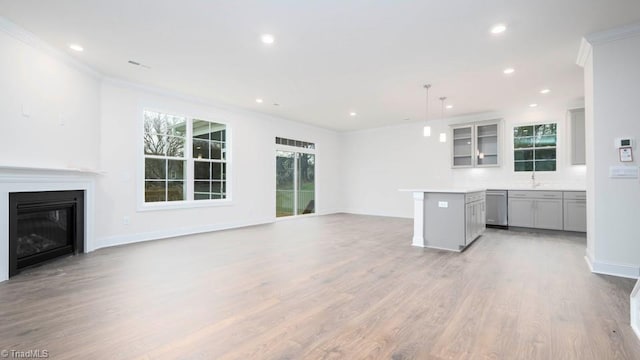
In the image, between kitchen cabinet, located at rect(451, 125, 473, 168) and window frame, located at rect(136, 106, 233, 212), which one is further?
kitchen cabinet, located at rect(451, 125, 473, 168)

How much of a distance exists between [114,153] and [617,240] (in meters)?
7.15

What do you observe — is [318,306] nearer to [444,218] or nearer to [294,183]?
[444,218]

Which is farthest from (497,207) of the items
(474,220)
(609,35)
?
(609,35)

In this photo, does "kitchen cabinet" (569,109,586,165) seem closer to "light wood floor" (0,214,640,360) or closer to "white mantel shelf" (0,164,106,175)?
"light wood floor" (0,214,640,360)

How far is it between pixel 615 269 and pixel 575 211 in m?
2.92

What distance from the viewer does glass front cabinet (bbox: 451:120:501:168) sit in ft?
23.7

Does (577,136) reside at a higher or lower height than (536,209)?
higher

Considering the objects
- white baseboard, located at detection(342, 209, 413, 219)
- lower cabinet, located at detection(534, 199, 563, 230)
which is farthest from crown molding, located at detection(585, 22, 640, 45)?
white baseboard, located at detection(342, 209, 413, 219)

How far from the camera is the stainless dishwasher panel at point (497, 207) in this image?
21.8 feet

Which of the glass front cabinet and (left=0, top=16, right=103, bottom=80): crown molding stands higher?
(left=0, top=16, right=103, bottom=80): crown molding

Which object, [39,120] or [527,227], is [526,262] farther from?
[39,120]

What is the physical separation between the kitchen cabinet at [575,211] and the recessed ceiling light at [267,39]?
6280 millimetres

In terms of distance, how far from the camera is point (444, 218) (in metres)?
4.72

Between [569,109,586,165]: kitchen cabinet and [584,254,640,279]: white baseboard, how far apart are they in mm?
3499
